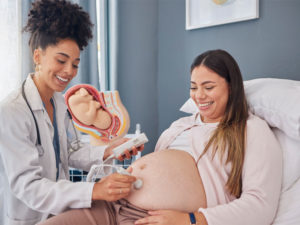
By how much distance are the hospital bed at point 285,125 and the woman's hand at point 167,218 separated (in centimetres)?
31

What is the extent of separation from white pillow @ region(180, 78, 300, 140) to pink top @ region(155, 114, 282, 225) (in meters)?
0.05

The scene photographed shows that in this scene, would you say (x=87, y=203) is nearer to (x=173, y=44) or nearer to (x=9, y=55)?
(x=9, y=55)

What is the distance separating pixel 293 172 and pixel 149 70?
1.46m

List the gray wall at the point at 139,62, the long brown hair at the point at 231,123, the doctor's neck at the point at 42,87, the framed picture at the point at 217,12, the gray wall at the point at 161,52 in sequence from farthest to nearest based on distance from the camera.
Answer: the gray wall at the point at 139,62
the gray wall at the point at 161,52
the framed picture at the point at 217,12
the doctor's neck at the point at 42,87
the long brown hair at the point at 231,123

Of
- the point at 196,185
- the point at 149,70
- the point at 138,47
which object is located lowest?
the point at 196,185

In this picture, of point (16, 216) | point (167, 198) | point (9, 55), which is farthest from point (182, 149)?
point (9, 55)

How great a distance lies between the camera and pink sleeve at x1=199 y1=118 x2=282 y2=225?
0.93 metres

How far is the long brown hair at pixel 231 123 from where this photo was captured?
104 cm

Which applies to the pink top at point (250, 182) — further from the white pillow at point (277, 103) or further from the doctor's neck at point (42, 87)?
the doctor's neck at point (42, 87)

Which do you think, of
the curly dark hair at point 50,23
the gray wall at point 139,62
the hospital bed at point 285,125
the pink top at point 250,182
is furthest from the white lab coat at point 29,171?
the gray wall at point 139,62

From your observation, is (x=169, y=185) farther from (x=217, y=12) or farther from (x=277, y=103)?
(x=217, y=12)

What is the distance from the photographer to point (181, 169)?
3.54ft

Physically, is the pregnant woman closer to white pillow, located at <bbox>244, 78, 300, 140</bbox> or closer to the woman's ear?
white pillow, located at <bbox>244, 78, 300, 140</bbox>

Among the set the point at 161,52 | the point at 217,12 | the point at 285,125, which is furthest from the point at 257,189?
the point at 161,52
